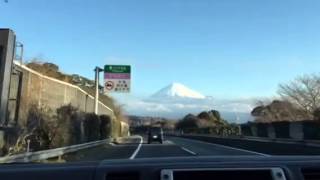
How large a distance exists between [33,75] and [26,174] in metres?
28.6

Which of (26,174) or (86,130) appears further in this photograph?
(86,130)

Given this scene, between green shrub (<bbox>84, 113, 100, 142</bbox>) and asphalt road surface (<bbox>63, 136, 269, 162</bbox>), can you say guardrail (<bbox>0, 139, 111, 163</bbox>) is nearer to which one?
asphalt road surface (<bbox>63, 136, 269, 162</bbox>)

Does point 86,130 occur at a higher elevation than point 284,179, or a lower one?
higher

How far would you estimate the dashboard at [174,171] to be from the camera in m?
4.20

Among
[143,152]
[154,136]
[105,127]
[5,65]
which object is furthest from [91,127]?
[5,65]

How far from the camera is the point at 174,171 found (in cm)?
421

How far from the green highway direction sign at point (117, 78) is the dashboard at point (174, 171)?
189 feet

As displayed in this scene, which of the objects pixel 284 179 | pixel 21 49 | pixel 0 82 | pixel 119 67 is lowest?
pixel 284 179

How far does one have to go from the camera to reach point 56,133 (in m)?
31.7

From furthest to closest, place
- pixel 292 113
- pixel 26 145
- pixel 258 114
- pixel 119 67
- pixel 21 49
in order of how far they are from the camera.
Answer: pixel 258 114 → pixel 292 113 → pixel 119 67 → pixel 21 49 → pixel 26 145

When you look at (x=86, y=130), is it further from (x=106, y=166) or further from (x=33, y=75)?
(x=106, y=166)

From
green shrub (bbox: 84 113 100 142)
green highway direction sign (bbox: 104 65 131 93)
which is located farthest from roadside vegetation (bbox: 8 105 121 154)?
green highway direction sign (bbox: 104 65 131 93)

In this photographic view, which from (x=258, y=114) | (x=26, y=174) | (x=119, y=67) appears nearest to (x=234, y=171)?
(x=26, y=174)

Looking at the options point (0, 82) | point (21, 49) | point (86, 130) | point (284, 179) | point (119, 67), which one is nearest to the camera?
point (284, 179)
